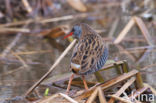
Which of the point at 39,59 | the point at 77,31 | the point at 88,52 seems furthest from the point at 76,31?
the point at 39,59

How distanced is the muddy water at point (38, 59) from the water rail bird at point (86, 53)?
1.82 ft

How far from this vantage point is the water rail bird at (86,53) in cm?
288

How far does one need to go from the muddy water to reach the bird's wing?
2.20 feet

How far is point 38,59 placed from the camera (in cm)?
496

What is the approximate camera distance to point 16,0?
7957mm

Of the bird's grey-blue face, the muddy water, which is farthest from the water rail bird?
the muddy water

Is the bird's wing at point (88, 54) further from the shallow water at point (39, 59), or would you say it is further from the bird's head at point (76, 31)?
the shallow water at point (39, 59)

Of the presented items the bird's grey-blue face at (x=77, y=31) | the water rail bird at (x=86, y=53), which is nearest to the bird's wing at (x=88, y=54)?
the water rail bird at (x=86, y=53)

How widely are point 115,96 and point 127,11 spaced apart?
6.18m

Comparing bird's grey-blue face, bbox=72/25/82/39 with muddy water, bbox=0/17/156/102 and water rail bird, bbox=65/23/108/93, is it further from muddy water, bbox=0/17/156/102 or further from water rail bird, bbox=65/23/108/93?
muddy water, bbox=0/17/156/102

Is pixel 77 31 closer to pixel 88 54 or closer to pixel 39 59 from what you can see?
pixel 88 54

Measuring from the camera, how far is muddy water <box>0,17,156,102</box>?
3.81 m

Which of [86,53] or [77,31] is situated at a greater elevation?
[77,31]

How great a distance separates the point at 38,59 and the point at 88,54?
81.6 inches
